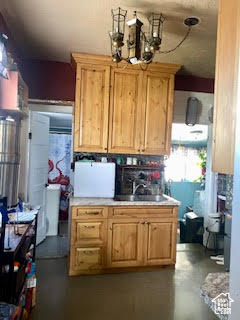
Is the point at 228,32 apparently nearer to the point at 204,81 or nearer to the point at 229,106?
the point at 229,106

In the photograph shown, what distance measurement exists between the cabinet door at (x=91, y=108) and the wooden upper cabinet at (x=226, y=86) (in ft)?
7.85

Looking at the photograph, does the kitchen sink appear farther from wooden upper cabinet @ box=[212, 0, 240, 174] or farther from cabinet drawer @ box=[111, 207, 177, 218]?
wooden upper cabinet @ box=[212, 0, 240, 174]

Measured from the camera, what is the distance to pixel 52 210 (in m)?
4.45

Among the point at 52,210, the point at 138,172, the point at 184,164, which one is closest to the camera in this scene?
the point at 138,172

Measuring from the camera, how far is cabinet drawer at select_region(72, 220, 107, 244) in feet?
9.75

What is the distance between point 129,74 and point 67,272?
2615 millimetres

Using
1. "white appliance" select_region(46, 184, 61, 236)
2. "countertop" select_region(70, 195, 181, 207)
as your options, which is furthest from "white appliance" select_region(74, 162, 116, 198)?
"white appliance" select_region(46, 184, 61, 236)

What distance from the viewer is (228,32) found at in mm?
827

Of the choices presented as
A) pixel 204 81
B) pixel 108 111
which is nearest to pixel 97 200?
pixel 108 111

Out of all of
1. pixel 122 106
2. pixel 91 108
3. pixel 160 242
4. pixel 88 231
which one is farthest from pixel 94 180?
pixel 160 242

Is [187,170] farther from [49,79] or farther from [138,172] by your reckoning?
[49,79]

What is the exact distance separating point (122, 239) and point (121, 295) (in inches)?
24.9

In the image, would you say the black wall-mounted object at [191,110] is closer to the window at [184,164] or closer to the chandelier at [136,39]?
the chandelier at [136,39]

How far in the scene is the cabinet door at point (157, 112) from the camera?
10.9 ft
